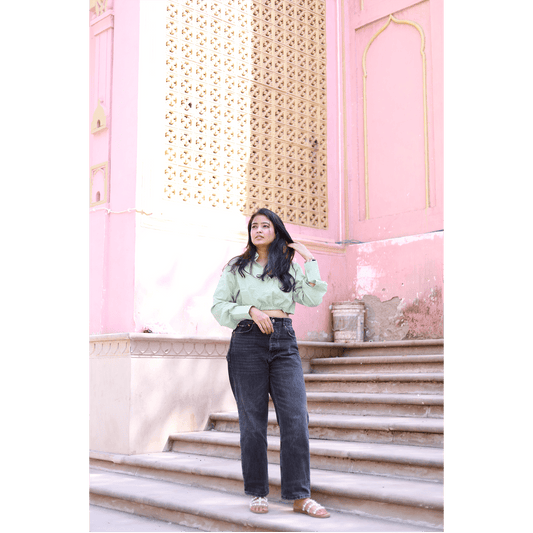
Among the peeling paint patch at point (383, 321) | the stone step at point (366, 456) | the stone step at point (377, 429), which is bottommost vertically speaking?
the stone step at point (366, 456)

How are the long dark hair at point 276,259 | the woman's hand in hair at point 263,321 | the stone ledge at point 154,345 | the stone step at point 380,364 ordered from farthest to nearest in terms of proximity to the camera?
the stone step at point 380,364, the stone ledge at point 154,345, the long dark hair at point 276,259, the woman's hand in hair at point 263,321

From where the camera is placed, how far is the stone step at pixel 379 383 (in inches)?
169

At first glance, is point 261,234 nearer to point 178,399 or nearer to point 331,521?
point 331,521

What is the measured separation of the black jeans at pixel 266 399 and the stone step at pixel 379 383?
1494 millimetres

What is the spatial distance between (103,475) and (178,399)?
2.34ft

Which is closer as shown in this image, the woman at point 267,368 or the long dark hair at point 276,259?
the woman at point 267,368

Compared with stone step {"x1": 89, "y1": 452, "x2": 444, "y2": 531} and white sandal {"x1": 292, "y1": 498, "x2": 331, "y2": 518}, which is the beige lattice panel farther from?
white sandal {"x1": 292, "y1": 498, "x2": 331, "y2": 518}

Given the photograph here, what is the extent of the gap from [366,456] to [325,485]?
343 mm

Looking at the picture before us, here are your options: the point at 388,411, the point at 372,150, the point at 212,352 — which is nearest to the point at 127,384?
the point at 212,352

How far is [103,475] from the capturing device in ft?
14.0

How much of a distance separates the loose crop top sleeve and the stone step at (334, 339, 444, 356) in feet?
6.85

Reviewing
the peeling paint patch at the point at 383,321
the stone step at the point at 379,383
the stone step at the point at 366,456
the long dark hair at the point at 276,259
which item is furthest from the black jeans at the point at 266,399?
the peeling paint patch at the point at 383,321

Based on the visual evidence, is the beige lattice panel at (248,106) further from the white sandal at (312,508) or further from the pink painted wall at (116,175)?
the white sandal at (312,508)

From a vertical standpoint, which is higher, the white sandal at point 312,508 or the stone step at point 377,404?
the stone step at point 377,404
